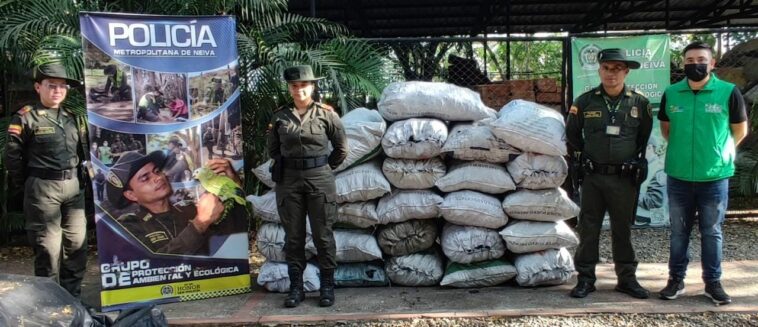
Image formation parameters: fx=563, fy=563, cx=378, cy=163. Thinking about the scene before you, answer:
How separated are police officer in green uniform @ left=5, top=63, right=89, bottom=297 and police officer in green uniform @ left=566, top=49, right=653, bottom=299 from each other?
11.5 feet

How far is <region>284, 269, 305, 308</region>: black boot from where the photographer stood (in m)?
4.08

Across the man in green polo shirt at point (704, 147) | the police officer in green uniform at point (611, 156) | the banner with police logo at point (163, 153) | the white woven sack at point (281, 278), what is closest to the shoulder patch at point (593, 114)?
the police officer in green uniform at point (611, 156)

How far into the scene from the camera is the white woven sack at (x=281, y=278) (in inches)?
171

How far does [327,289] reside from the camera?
4.11 meters

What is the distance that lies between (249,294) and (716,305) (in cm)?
337

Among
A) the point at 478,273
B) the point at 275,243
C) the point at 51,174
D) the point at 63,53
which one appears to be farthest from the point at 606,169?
the point at 63,53

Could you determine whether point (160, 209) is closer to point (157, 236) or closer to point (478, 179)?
point (157, 236)

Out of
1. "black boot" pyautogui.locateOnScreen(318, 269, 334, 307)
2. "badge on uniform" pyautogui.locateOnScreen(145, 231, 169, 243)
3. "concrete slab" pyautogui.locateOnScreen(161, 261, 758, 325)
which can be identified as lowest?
"concrete slab" pyautogui.locateOnScreen(161, 261, 758, 325)

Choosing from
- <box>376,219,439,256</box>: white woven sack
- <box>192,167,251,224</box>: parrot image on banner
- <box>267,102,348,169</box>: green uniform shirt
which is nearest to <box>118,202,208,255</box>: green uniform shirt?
<box>192,167,251,224</box>: parrot image on banner

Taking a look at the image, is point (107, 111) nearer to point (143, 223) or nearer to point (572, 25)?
point (143, 223)

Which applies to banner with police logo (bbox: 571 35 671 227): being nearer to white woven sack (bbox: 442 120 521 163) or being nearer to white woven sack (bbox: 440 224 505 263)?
white woven sack (bbox: 442 120 521 163)

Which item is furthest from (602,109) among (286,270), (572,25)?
(572,25)

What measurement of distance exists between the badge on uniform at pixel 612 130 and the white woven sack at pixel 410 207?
1273 millimetres

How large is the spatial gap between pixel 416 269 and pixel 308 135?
136 cm
